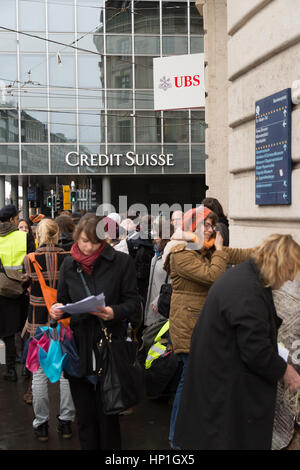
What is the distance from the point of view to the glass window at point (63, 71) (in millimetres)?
28750

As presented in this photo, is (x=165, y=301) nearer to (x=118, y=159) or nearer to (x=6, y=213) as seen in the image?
(x=6, y=213)

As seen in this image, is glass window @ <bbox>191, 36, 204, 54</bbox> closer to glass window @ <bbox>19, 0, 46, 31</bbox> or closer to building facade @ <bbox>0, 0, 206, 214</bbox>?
building facade @ <bbox>0, 0, 206, 214</bbox>

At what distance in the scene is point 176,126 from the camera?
99.9 ft

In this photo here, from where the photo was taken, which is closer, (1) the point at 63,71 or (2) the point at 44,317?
(2) the point at 44,317

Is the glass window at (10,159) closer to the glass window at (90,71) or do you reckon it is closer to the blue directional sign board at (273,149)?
the glass window at (90,71)

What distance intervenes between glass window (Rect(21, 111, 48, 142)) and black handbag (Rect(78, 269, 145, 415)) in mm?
27051

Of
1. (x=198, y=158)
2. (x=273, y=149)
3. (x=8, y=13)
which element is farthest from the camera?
(x=198, y=158)

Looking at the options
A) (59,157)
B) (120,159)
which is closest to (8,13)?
(59,157)

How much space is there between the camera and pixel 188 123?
30.2m

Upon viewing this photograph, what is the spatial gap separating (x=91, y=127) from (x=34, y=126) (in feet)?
10.5

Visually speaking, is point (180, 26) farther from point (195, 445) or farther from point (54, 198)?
point (195, 445)

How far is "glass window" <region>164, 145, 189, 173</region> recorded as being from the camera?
30.6 meters

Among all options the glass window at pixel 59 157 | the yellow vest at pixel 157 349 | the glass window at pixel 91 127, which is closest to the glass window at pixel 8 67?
the glass window at pixel 91 127
